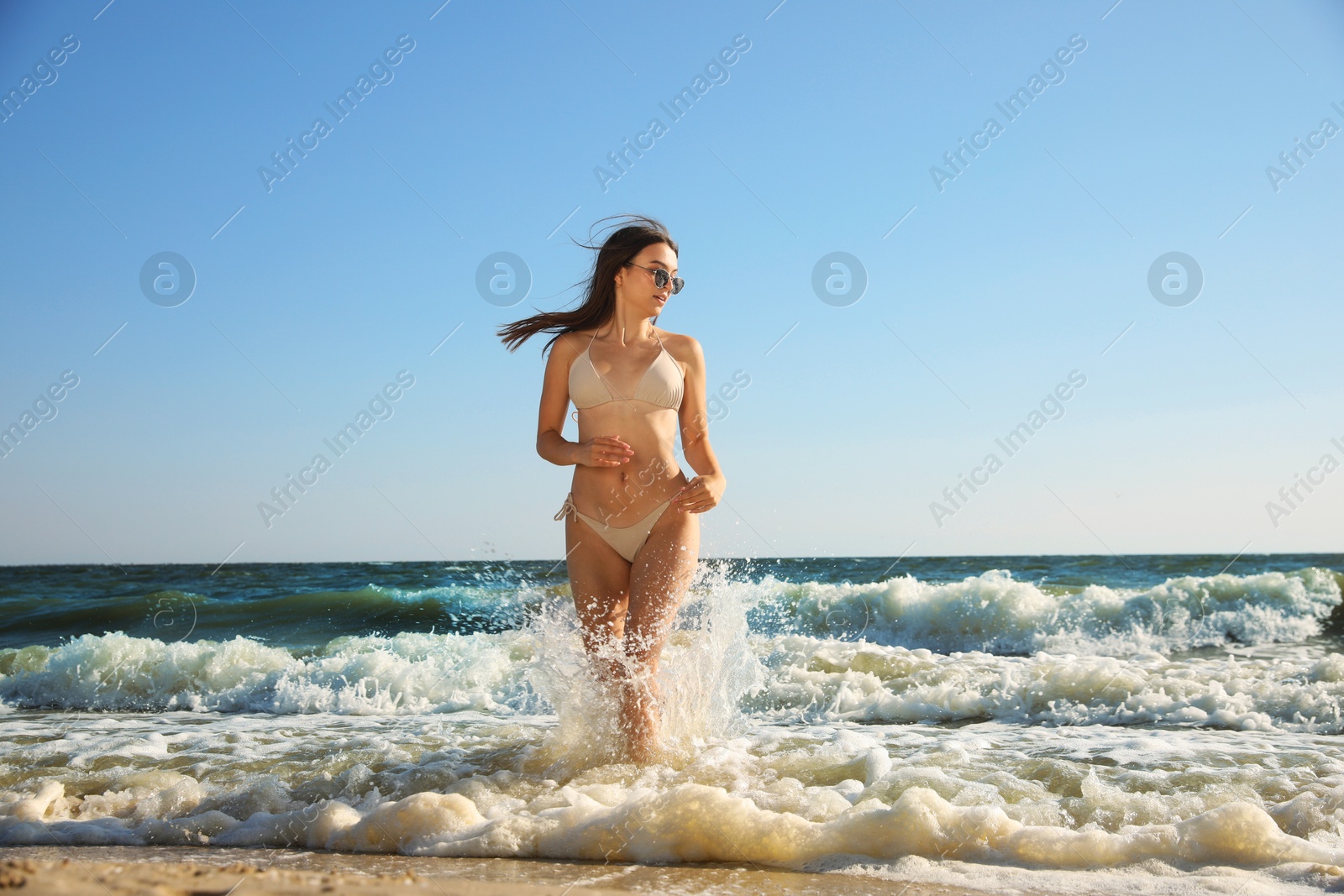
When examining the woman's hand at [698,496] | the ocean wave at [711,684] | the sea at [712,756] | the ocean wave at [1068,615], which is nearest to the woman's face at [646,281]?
the woman's hand at [698,496]

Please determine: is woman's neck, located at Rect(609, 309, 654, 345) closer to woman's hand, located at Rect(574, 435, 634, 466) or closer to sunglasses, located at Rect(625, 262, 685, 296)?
sunglasses, located at Rect(625, 262, 685, 296)

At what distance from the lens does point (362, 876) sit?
7.02 ft

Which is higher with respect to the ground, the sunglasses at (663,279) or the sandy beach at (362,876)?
the sunglasses at (663,279)

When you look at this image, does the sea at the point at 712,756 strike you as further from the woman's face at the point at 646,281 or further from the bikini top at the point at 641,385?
the woman's face at the point at 646,281

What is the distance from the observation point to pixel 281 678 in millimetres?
7570

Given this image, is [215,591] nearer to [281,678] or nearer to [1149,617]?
[281,678]

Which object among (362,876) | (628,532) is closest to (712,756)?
(628,532)

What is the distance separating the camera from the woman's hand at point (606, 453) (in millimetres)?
3693

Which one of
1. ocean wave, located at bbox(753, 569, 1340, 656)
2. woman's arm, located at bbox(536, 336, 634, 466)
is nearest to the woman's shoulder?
woman's arm, located at bbox(536, 336, 634, 466)

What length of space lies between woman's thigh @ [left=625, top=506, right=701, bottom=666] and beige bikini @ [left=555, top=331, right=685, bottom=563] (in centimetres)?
5

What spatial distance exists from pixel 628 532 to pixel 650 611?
0.36 metres

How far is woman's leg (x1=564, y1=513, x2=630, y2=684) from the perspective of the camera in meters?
3.90

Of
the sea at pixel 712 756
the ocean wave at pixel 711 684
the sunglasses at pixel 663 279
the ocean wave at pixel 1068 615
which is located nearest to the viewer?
the sea at pixel 712 756

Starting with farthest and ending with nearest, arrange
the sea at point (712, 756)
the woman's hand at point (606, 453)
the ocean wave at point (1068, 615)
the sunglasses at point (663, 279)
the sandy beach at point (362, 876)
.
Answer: the ocean wave at point (1068, 615) → the sunglasses at point (663, 279) → the woman's hand at point (606, 453) → the sea at point (712, 756) → the sandy beach at point (362, 876)
